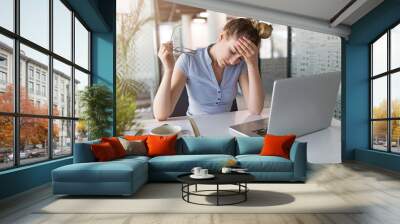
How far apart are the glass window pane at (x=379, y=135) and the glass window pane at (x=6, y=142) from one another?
A: 695 cm

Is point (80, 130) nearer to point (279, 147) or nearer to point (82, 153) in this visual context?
point (82, 153)

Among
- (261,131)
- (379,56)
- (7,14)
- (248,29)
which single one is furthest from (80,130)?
(379,56)

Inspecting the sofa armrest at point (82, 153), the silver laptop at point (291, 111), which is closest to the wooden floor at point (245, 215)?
the sofa armrest at point (82, 153)

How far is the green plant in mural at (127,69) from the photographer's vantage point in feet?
28.9

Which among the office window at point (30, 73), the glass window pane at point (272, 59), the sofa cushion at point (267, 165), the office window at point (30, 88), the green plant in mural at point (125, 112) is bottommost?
the sofa cushion at point (267, 165)

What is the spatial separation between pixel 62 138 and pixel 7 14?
2.59 m

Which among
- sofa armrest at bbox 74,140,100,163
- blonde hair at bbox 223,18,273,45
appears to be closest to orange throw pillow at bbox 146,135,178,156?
sofa armrest at bbox 74,140,100,163

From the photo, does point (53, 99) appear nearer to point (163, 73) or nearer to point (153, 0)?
point (163, 73)

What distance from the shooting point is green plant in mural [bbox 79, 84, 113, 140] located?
307 inches

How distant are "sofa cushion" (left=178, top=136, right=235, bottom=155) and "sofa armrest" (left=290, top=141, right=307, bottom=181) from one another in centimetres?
113

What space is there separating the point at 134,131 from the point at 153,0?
2.80 m

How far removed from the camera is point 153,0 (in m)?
8.79

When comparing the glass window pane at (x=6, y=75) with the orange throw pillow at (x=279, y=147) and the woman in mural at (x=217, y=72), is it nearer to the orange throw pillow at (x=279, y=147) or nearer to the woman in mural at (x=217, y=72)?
the orange throw pillow at (x=279, y=147)

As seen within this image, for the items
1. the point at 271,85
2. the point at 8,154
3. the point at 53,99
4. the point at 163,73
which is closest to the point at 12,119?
Answer: the point at 8,154
